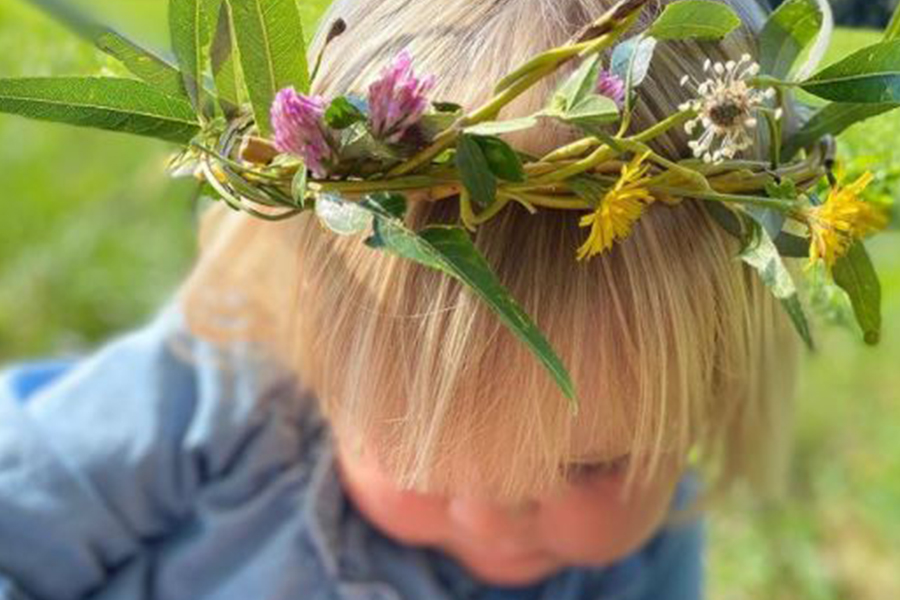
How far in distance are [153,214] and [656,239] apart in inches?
47.4

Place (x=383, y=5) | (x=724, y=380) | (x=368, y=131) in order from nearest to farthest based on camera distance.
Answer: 1. (x=368, y=131)
2. (x=383, y=5)
3. (x=724, y=380)

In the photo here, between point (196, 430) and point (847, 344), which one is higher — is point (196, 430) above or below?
above

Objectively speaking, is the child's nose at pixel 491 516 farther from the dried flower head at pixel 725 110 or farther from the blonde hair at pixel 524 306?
the dried flower head at pixel 725 110

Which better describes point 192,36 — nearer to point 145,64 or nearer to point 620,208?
point 145,64

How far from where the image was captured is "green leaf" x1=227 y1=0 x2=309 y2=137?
0.68 metres

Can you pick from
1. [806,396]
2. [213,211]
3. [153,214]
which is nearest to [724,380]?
[213,211]

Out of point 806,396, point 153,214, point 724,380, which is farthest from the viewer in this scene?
point 153,214

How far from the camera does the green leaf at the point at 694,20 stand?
0.68 m

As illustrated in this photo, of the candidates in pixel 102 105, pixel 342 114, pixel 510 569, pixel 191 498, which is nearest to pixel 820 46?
pixel 342 114

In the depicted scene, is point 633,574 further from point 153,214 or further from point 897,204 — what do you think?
point 153,214

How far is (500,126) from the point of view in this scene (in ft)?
2.15

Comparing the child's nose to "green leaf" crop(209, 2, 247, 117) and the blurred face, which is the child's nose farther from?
"green leaf" crop(209, 2, 247, 117)

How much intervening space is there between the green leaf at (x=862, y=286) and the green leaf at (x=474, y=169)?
197 millimetres

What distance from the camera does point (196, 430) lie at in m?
1.13
